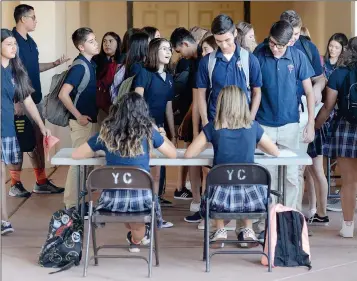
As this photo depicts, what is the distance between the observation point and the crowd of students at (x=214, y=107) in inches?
219

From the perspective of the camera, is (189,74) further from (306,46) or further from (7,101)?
(7,101)

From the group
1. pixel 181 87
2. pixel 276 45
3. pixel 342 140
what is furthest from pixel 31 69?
pixel 342 140

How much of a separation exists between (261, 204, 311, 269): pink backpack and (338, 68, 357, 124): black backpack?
3.46 ft

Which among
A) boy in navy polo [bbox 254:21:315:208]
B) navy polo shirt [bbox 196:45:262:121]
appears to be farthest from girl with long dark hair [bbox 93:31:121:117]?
boy in navy polo [bbox 254:21:315:208]

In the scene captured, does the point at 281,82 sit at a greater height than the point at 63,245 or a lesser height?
greater

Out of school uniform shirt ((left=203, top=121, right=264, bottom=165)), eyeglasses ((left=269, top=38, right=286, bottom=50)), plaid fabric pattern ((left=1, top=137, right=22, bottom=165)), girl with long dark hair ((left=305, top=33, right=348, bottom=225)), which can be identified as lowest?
girl with long dark hair ((left=305, top=33, right=348, bottom=225))

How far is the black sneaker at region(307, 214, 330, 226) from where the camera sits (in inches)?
273

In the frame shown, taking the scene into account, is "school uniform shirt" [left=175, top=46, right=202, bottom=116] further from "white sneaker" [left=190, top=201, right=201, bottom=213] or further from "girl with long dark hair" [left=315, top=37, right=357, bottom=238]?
"girl with long dark hair" [left=315, top=37, right=357, bottom=238]

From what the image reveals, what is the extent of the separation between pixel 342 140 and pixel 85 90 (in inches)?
84.0

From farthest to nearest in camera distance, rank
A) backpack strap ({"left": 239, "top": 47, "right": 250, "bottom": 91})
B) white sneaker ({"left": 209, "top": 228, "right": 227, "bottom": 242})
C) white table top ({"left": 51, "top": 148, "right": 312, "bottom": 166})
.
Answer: backpack strap ({"left": 239, "top": 47, "right": 250, "bottom": 91}) → white sneaker ({"left": 209, "top": 228, "right": 227, "bottom": 242}) → white table top ({"left": 51, "top": 148, "right": 312, "bottom": 166})

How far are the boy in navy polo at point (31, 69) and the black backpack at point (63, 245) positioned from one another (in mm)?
2443

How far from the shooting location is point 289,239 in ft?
18.6

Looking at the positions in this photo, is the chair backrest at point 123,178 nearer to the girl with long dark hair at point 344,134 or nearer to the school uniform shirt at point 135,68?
the school uniform shirt at point 135,68

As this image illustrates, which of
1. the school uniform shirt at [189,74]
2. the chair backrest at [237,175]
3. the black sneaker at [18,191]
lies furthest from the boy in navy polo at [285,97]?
the black sneaker at [18,191]
